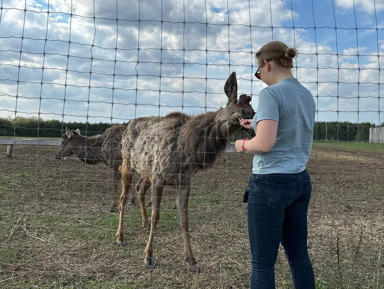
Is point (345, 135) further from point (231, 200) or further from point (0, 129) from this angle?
point (0, 129)

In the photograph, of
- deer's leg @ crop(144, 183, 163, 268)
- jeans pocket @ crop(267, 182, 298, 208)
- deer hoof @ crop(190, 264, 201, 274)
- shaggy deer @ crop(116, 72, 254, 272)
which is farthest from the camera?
deer's leg @ crop(144, 183, 163, 268)

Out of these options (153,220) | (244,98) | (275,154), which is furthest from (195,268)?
(275,154)

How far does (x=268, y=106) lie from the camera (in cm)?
238

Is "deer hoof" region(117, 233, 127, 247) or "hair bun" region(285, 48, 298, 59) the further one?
"deer hoof" region(117, 233, 127, 247)

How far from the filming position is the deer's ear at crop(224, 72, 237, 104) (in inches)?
154

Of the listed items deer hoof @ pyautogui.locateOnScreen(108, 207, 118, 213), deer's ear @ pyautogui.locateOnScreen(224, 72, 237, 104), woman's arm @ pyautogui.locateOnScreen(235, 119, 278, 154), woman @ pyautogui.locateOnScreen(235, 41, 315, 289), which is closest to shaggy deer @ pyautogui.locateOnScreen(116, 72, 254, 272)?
deer's ear @ pyautogui.locateOnScreen(224, 72, 237, 104)

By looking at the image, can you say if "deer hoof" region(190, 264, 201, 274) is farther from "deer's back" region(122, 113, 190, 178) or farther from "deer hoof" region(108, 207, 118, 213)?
"deer hoof" region(108, 207, 118, 213)

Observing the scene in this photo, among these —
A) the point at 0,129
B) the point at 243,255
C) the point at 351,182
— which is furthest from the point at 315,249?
the point at 351,182

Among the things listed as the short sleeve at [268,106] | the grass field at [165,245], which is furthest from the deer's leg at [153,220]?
the short sleeve at [268,106]

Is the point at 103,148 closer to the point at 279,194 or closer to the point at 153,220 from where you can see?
the point at 153,220

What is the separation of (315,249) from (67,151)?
8342mm

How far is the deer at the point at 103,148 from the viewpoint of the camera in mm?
8914

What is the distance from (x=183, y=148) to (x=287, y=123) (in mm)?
2588

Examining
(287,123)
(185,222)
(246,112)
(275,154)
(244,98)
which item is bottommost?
(185,222)
